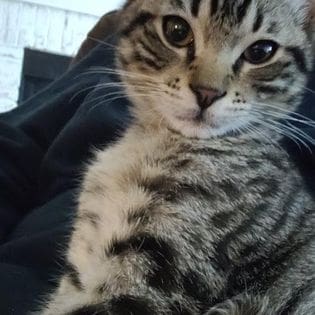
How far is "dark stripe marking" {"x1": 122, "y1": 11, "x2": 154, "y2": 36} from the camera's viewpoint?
1229 millimetres

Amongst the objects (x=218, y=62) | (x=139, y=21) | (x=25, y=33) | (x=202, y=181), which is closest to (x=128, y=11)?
(x=139, y=21)

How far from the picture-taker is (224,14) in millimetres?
1130

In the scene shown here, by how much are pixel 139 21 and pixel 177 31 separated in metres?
0.12

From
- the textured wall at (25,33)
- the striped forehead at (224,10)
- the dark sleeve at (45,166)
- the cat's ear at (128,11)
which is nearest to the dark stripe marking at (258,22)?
the striped forehead at (224,10)

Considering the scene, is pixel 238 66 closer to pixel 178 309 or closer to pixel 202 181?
pixel 202 181

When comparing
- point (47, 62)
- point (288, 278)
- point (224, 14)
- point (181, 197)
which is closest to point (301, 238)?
point (288, 278)

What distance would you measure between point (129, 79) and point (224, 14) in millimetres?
203

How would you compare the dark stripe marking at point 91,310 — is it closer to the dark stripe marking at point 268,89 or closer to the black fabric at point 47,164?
the black fabric at point 47,164

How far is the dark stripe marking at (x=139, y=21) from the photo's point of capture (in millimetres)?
1229

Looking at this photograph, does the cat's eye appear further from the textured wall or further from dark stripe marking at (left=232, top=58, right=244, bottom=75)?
the textured wall

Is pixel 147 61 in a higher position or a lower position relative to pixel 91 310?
higher

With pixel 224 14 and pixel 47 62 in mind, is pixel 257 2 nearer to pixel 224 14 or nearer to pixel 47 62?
pixel 224 14

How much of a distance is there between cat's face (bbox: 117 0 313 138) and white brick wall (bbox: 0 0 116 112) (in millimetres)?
1422

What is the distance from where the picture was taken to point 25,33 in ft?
8.51
